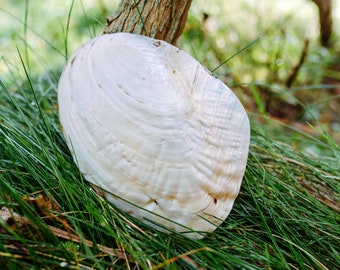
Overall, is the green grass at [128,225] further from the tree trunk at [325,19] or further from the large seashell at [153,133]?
the tree trunk at [325,19]

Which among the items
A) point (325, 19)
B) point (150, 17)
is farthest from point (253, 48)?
point (150, 17)

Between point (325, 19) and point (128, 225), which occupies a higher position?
point (128, 225)

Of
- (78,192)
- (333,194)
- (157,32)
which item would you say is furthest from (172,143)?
(333,194)

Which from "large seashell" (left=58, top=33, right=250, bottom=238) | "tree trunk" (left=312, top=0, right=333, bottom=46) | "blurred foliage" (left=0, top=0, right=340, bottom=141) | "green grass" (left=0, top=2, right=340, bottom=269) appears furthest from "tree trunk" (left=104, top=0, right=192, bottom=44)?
"tree trunk" (left=312, top=0, right=333, bottom=46)

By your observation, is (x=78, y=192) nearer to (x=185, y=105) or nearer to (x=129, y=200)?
(x=129, y=200)

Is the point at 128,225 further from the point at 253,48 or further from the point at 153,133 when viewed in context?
the point at 253,48

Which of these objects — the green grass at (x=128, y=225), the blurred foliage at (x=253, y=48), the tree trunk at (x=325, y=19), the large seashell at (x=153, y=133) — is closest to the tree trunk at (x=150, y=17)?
the large seashell at (x=153, y=133)
